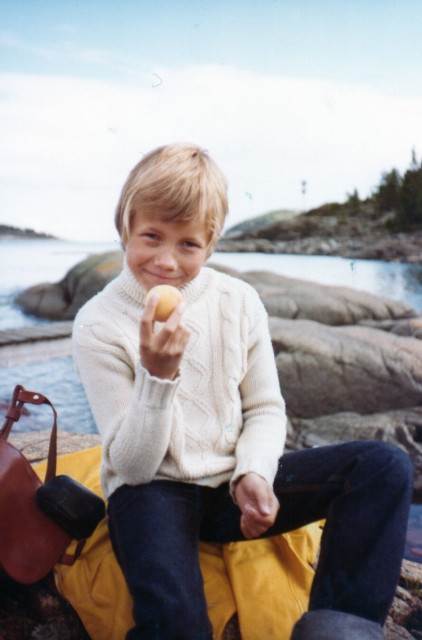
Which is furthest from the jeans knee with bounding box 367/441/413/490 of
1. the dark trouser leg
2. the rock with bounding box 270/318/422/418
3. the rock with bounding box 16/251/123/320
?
the rock with bounding box 16/251/123/320

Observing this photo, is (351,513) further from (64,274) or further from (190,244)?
(64,274)

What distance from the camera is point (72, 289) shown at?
10625mm

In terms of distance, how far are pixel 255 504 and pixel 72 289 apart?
9216 millimetres

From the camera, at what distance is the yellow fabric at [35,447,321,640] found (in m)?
1.90

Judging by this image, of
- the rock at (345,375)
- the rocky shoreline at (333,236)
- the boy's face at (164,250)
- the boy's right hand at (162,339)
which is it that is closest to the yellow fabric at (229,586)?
the boy's right hand at (162,339)

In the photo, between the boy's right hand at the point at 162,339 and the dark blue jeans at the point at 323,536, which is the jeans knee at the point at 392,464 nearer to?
the dark blue jeans at the point at 323,536

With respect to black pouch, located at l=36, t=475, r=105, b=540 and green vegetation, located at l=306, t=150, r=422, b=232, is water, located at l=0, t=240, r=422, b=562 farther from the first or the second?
black pouch, located at l=36, t=475, r=105, b=540

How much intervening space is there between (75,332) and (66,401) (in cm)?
471

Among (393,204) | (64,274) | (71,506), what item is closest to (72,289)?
(64,274)

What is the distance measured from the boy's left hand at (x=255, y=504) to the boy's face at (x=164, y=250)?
636 mm

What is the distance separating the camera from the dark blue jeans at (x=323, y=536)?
1606mm

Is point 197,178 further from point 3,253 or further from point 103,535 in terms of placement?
point 3,253

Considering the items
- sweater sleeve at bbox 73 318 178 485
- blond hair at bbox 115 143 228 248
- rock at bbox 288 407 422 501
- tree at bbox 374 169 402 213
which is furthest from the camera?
tree at bbox 374 169 402 213

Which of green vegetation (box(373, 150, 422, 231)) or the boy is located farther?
green vegetation (box(373, 150, 422, 231))
